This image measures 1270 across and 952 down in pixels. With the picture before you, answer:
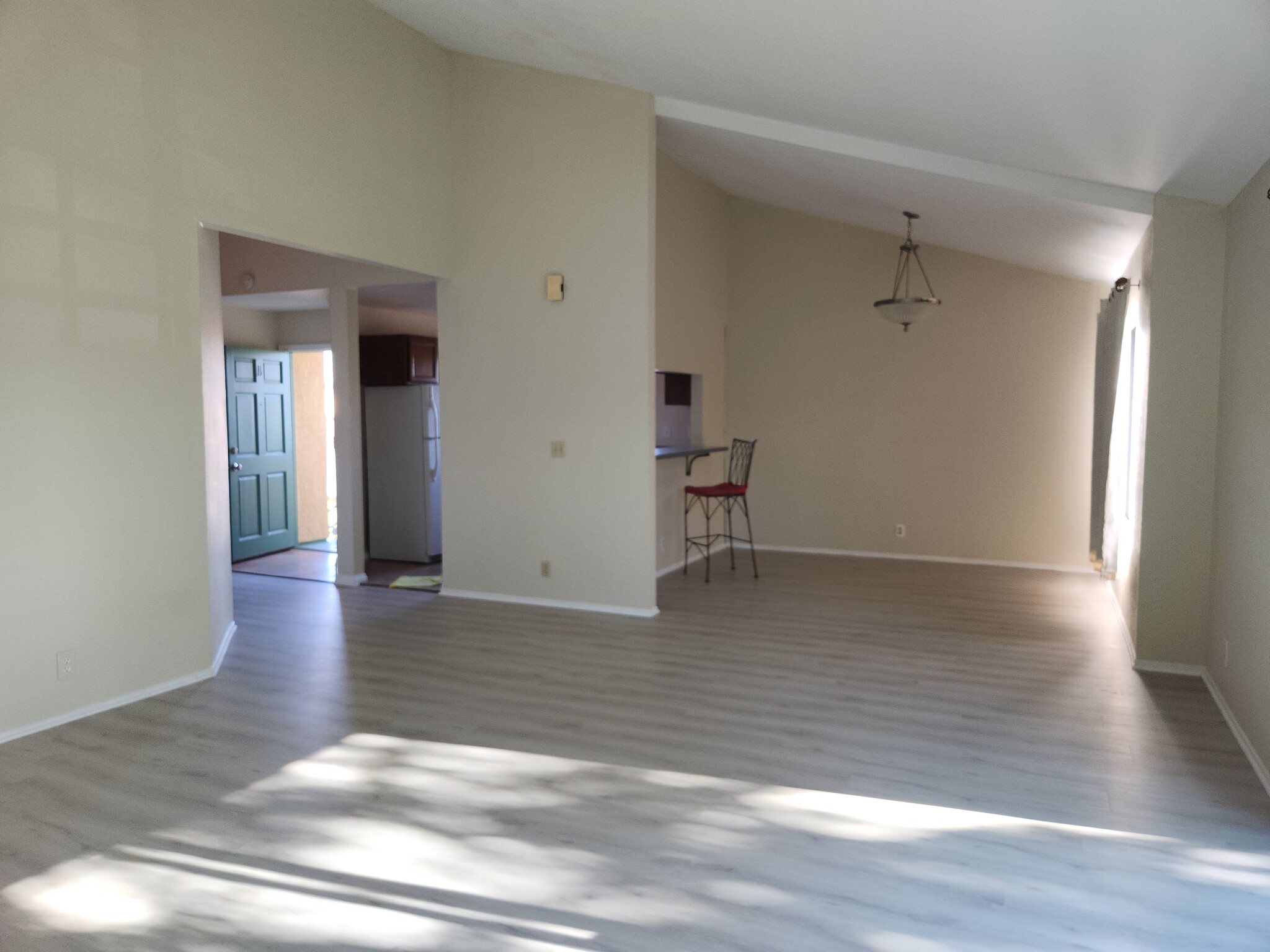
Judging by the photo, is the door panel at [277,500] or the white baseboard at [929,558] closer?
the white baseboard at [929,558]

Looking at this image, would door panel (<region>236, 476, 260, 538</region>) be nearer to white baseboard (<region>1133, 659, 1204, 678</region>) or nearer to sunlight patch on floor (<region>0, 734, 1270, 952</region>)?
sunlight patch on floor (<region>0, 734, 1270, 952</region>)

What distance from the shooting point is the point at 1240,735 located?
3.45 metres

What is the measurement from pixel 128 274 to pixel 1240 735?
4.86 m

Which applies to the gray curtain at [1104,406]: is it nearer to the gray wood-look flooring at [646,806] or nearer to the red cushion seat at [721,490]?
the gray wood-look flooring at [646,806]

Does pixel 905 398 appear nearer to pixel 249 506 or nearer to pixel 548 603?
pixel 548 603

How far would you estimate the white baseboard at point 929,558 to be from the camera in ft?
23.3

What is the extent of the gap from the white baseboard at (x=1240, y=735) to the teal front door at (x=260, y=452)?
6700 millimetres

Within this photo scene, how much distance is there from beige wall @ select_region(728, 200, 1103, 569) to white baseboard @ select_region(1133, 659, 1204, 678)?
2.90 metres

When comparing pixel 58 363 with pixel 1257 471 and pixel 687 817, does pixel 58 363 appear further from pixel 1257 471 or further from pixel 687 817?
pixel 1257 471

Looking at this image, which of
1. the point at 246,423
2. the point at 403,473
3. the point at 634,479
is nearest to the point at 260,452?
the point at 246,423

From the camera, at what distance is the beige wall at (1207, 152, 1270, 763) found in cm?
320

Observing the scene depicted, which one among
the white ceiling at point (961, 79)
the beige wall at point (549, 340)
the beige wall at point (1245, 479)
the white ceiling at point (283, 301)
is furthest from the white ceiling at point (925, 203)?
the white ceiling at point (283, 301)

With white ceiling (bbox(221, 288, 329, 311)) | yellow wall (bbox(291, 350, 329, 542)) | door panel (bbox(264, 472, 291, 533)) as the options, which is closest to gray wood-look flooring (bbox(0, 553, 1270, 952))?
white ceiling (bbox(221, 288, 329, 311))

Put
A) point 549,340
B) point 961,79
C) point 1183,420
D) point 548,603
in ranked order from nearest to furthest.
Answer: point 961,79, point 1183,420, point 549,340, point 548,603
